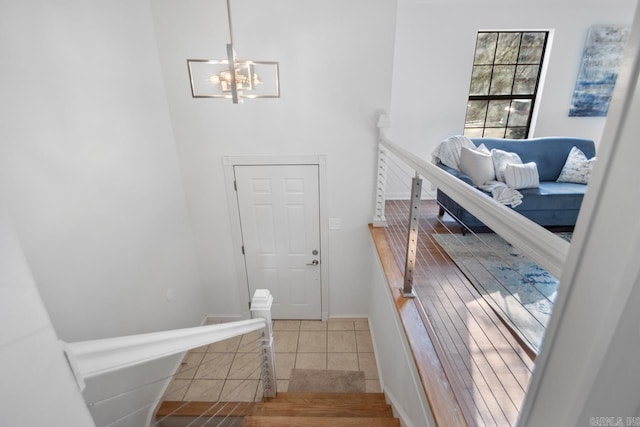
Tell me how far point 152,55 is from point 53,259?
1.97 m

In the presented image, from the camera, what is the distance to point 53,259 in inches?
66.2

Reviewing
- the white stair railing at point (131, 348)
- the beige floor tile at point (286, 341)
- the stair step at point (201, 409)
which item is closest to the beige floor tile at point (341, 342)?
the beige floor tile at point (286, 341)

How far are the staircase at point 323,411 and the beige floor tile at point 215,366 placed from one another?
962 mm

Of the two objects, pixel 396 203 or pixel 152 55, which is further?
pixel 396 203

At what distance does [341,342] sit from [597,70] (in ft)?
17.6

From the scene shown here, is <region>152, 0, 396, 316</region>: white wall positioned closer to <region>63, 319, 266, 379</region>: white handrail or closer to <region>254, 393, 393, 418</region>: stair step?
<region>254, 393, 393, 418</region>: stair step

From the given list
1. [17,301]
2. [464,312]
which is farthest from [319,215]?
[17,301]

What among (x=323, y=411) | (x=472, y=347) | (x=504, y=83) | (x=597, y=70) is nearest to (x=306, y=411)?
(x=323, y=411)

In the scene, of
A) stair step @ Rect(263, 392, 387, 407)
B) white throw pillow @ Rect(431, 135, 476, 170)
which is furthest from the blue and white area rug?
stair step @ Rect(263, 392, 387, 407)

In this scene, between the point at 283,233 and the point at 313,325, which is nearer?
the point at 283,233

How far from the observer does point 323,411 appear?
2.11m

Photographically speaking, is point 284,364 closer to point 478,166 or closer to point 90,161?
point 90,161

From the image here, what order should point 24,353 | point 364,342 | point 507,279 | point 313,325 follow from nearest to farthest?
point 24,353
point 507,279
point 364,342
point 313,325

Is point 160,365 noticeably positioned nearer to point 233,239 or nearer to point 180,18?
point 233,239
